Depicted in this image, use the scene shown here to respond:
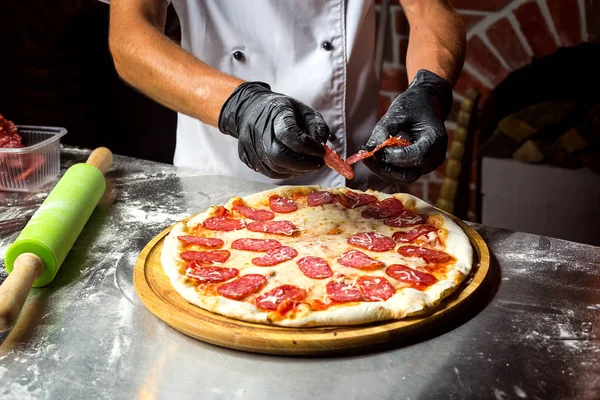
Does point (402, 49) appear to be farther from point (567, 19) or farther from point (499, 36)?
point (567, 19)

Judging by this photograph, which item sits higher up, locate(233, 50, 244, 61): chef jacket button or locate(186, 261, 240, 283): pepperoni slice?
locate(233, 50, 244, 61): chef jacket button

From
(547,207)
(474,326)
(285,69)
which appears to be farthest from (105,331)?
(547,207)

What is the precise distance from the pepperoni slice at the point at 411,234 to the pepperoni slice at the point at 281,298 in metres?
0.37

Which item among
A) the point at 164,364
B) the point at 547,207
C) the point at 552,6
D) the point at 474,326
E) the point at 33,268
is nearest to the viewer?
the point at 164,364

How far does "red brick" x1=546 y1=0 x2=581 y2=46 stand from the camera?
3053mm

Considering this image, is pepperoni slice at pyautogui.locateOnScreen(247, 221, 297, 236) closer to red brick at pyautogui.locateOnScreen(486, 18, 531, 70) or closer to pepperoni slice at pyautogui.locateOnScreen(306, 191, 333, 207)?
pepperoni slice at pyautogui.locateOnScreen(306, 191, 333, 207)

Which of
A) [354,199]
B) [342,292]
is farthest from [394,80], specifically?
[342,292]

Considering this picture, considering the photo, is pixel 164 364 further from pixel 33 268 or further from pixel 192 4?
pixel 192 4

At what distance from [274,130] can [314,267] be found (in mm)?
339

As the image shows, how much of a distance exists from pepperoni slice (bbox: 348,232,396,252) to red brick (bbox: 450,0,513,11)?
1976 millimetres

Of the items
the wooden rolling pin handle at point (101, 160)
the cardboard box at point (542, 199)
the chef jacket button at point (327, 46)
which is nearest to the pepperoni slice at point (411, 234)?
the chef jacket button at point (327, 46)

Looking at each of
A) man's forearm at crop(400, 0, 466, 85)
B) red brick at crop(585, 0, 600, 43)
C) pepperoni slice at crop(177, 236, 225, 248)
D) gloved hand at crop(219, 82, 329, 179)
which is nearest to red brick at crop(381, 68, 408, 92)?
red brick at crop(585, 0, 600, 43)

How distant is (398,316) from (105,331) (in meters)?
0.59

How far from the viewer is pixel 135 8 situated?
6.87 feet
